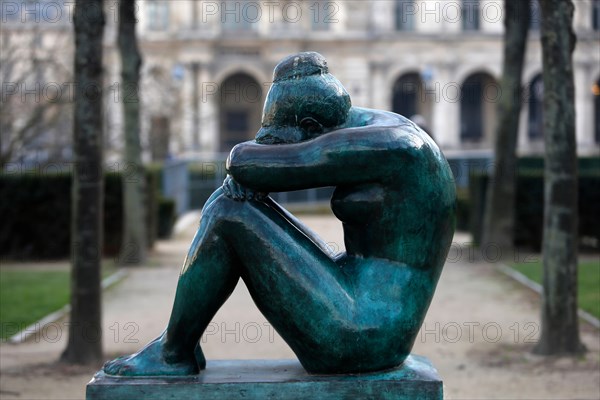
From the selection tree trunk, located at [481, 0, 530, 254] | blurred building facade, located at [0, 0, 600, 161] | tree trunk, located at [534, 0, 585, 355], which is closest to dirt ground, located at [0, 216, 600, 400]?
tree trunk, located at [534, 0, 585, 355]

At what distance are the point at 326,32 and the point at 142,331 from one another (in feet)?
136

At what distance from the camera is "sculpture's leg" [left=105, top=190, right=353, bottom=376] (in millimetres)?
3906

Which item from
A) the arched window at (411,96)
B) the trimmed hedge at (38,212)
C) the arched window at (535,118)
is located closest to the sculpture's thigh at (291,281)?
the trimmed hedge at (38,212)

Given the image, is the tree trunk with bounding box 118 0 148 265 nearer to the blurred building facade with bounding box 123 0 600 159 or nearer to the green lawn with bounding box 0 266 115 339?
the green lawn with bounding box 0 266 115 339

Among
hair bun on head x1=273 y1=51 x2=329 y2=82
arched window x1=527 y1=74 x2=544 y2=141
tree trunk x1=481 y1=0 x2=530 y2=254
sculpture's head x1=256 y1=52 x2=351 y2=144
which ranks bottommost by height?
arched window x1=527 y1=74 x2=544 y2=141

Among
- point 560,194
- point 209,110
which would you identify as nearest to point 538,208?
point 560,194

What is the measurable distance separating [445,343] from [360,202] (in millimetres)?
5671

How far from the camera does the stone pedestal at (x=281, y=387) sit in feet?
12.9

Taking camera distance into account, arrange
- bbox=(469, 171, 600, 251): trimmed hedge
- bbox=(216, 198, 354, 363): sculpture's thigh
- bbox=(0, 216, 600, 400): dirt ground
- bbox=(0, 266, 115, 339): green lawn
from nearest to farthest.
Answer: bbox=(216, 198, 354, 363): sculpture's thigh, bbox=(0, 216, 600, 400): dirt ground, bbox=(0, 266, 115, 339): green lawn, bbox=(469, 171, 600, 251): trimmed hedge

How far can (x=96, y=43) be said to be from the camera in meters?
8.88

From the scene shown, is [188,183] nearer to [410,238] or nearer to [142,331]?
[142,331]

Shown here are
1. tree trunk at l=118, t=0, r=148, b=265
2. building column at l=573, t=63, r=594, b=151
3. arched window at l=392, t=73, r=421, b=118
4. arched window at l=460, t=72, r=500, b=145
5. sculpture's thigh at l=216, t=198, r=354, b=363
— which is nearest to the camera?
sculpture's thigh at l=216, t=198, r=354, b=363

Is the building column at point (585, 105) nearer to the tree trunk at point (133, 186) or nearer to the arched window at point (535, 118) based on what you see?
the arched window at point (535, 118)

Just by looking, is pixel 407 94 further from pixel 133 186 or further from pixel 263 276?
pixel 263 276
